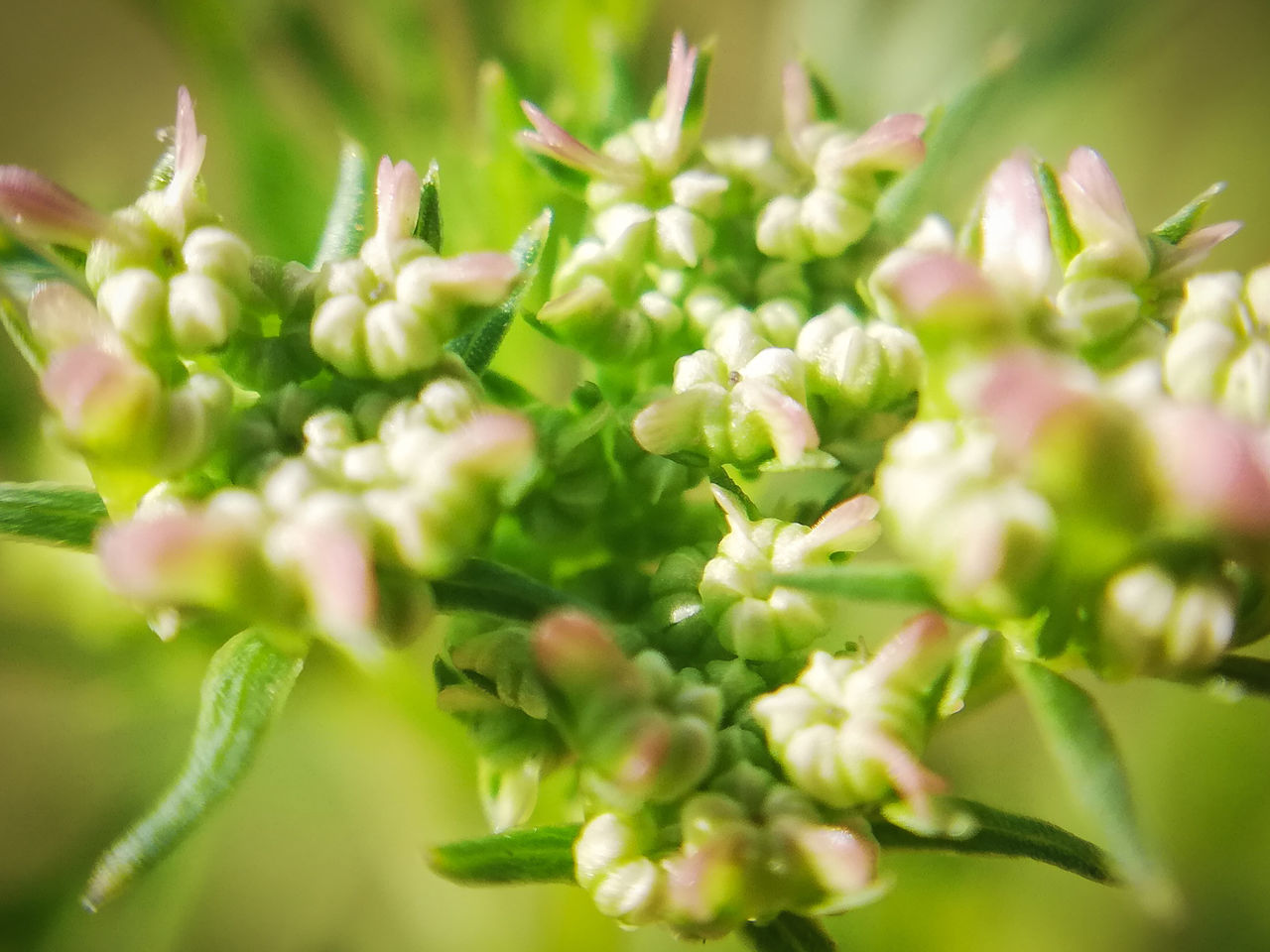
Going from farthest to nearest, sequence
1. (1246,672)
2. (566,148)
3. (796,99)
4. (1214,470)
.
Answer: (796,99) → (566,148) → (1246,672) → (1214,470)

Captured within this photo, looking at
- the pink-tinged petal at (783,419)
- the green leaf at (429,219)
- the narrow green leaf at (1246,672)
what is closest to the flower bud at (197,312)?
the green leaf at (429,219)

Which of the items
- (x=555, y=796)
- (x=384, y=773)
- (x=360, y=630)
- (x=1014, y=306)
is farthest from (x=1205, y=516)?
(x=384, y=773)

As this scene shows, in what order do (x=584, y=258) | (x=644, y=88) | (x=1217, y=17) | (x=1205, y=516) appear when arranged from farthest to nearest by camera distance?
(x=1217, y=17) → (x=644, y=88) → (x=584, y=258) → (x=1205, y=516)

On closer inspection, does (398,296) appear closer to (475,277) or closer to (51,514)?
(475,277)

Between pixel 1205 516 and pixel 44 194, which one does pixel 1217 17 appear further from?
pixel 44 194

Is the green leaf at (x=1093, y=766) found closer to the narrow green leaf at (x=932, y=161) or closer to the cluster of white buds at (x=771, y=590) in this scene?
the cluster of white buds at (x=771, y=590)

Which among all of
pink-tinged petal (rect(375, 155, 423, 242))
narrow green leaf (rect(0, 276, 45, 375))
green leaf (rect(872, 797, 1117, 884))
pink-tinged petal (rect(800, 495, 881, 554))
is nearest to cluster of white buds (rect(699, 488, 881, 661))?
pink-tinged petal (rect(800, 495, 881, 554))

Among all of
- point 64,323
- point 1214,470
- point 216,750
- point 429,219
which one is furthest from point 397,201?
point 1214,470

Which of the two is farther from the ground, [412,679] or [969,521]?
[412,679]
